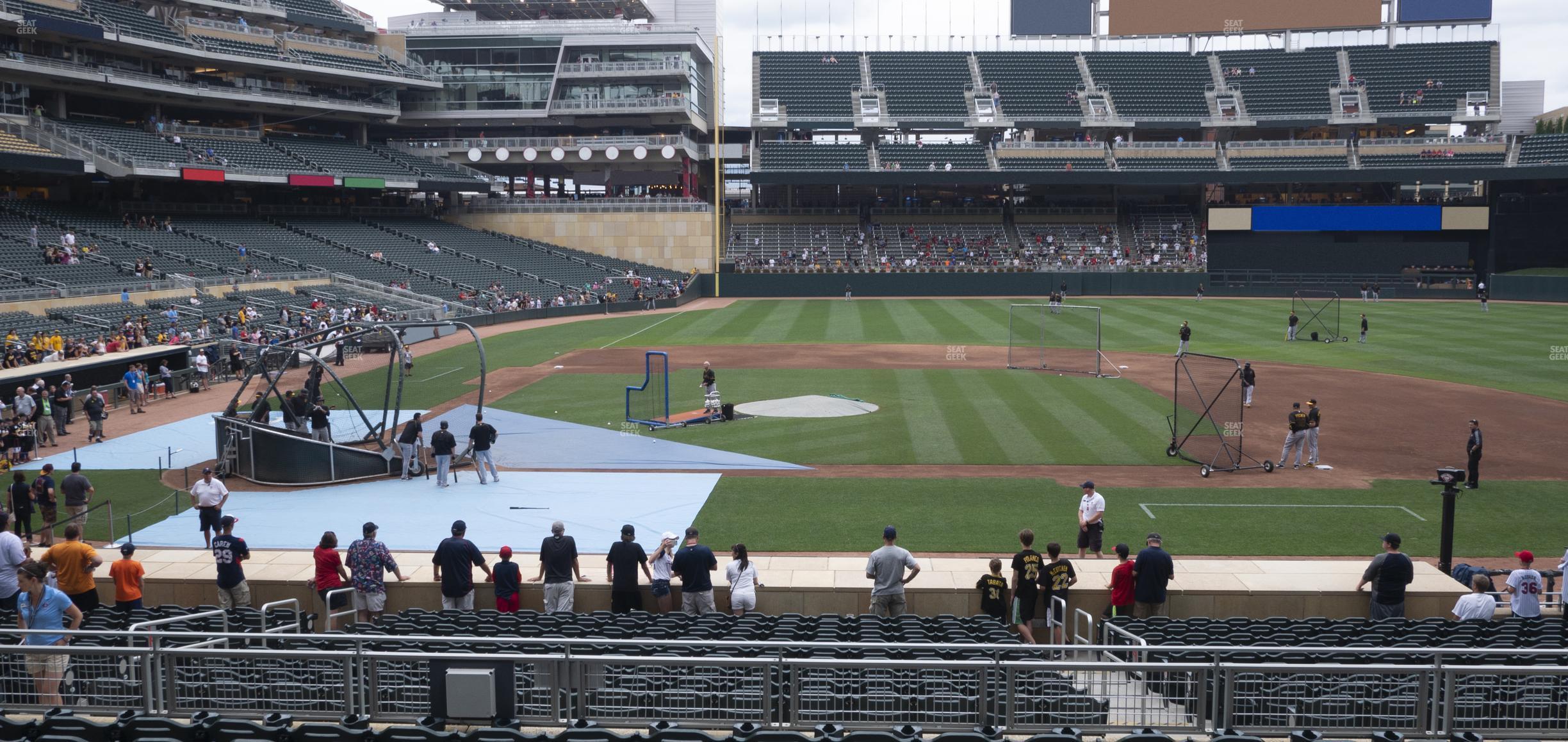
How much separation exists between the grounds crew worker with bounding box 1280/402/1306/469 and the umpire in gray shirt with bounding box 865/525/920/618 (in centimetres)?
1324

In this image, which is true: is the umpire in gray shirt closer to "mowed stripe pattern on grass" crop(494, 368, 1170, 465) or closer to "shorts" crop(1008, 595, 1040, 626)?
"shorts" crop(1008, 595, 1040, 626)

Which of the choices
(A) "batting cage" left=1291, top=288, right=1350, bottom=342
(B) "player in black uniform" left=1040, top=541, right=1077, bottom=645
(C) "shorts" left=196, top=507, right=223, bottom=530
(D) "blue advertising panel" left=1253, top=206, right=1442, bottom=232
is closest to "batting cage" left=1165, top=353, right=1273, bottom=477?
(B) "player in black uniform" left=1040, top=541, right=1077, bottom=645

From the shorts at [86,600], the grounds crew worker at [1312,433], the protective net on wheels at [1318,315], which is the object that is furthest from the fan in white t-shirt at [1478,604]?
the protective net on wheels at [1318,315]

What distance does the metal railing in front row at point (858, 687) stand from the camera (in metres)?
8.07

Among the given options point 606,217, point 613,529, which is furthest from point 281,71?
point 613,529

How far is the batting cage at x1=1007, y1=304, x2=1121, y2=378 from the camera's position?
3706 cm

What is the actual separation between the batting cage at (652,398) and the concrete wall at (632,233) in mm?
44369

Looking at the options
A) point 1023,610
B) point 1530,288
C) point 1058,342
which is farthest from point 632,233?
point 1023,610

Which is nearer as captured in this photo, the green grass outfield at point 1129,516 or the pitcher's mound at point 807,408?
the green grass outfield at point 1129,516

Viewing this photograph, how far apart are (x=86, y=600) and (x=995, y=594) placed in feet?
35.5

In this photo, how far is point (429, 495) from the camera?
20.7 metres

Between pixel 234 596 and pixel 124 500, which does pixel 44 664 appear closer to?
pixel 234 596

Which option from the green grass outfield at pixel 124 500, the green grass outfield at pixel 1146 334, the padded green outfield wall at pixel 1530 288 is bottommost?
the green grass outfield at pixel 124 500

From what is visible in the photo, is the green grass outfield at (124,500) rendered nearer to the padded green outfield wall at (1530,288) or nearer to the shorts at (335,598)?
the shorts at (335,598)
